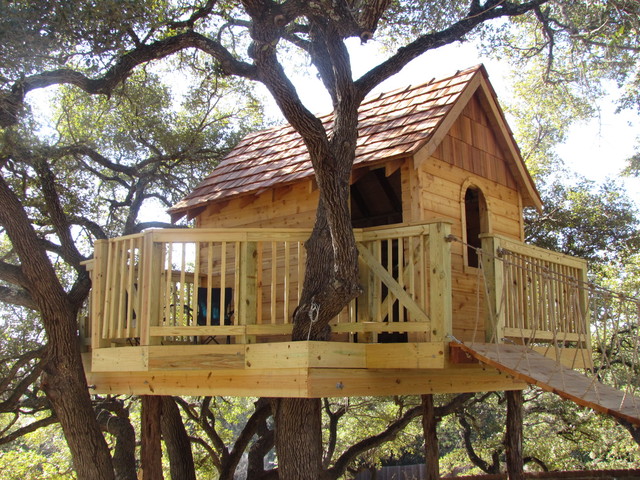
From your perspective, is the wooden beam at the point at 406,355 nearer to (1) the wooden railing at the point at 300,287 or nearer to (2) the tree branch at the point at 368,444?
(1) the wooden railing at the point at 300,287

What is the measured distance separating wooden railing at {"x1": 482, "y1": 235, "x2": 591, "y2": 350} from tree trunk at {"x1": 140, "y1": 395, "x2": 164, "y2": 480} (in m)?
5.03

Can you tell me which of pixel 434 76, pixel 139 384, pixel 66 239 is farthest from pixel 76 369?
pixel 434 76

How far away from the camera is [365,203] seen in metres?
12.4

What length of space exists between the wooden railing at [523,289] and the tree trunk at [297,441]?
7.81 ft

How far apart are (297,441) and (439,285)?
257 cm

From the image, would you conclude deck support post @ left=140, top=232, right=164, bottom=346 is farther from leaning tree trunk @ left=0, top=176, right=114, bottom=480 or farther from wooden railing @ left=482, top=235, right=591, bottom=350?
wooden railing @ left=482, top=235, right=591, bottom=350

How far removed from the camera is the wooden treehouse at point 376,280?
7430 mm

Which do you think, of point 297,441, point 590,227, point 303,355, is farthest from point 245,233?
point 590,227

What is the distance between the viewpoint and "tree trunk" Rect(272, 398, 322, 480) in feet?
26.3

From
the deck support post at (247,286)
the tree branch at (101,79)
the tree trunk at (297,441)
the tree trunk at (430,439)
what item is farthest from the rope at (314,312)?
the tree trunk at (430,439)

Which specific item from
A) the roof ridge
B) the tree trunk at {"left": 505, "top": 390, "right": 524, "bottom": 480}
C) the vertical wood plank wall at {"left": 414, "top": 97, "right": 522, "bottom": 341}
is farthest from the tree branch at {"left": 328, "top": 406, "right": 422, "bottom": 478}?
the roof ridge

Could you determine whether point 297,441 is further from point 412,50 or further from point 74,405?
point 412,50

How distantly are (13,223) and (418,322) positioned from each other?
245 inches

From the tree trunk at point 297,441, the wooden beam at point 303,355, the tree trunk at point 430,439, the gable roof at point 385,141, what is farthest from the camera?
the tree trunk at point 430,439
